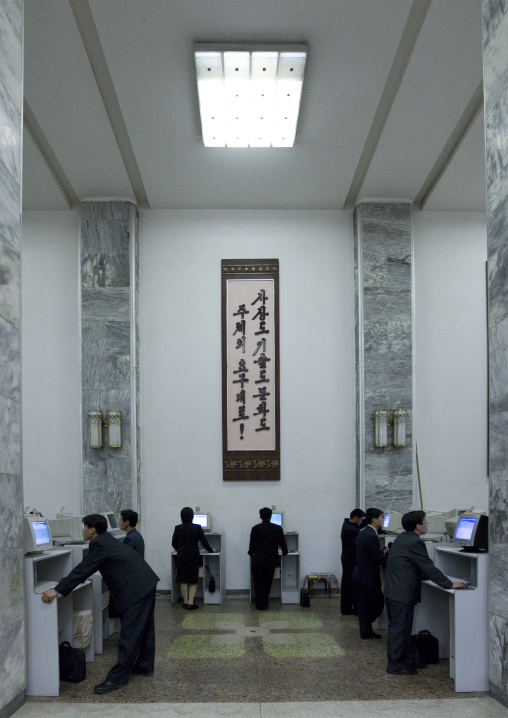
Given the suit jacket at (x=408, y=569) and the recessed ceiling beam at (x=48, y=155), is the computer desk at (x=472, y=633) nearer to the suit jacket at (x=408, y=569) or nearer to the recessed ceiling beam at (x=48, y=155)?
the suit jacket at (x=408, y=569)

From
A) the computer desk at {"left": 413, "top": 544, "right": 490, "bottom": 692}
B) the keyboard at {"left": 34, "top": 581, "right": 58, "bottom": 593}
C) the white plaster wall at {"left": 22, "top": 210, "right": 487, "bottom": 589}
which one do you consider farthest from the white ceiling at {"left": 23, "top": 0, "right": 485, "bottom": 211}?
the keyboard at {"left": 34, "top": 581, "right": 58, "bottom": 593}

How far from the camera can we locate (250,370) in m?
10.4

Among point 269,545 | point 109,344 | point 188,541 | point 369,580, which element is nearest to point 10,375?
point 369,580

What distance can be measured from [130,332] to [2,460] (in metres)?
5.06

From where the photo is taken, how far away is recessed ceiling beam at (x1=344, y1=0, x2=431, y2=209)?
6.65 m

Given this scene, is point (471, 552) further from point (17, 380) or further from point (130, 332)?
point (130, 332)

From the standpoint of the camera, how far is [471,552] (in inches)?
236

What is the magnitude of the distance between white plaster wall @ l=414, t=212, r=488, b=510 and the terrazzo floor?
2.83 meters

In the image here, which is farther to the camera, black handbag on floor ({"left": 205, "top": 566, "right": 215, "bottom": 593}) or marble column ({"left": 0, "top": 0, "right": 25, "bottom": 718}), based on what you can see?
black handbag on floor ({"left": 205, "top": 566, "right": 215, "bottom": 593})

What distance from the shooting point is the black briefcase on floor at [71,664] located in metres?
5.85

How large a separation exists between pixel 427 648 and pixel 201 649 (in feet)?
6.73

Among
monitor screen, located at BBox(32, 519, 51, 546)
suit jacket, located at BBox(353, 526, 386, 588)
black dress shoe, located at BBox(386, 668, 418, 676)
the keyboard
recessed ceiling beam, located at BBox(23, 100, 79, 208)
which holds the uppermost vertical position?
recessed ceiling beam, located at BBox(23, 100, 79, 208)

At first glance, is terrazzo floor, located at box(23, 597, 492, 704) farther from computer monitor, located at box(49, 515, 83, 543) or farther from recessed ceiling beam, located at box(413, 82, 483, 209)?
recessed ceiling beam, located at box(413, 82, 483, 209)

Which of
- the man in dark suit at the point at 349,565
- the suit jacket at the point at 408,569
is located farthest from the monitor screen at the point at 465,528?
the man in dark suit at the point at 349,565
